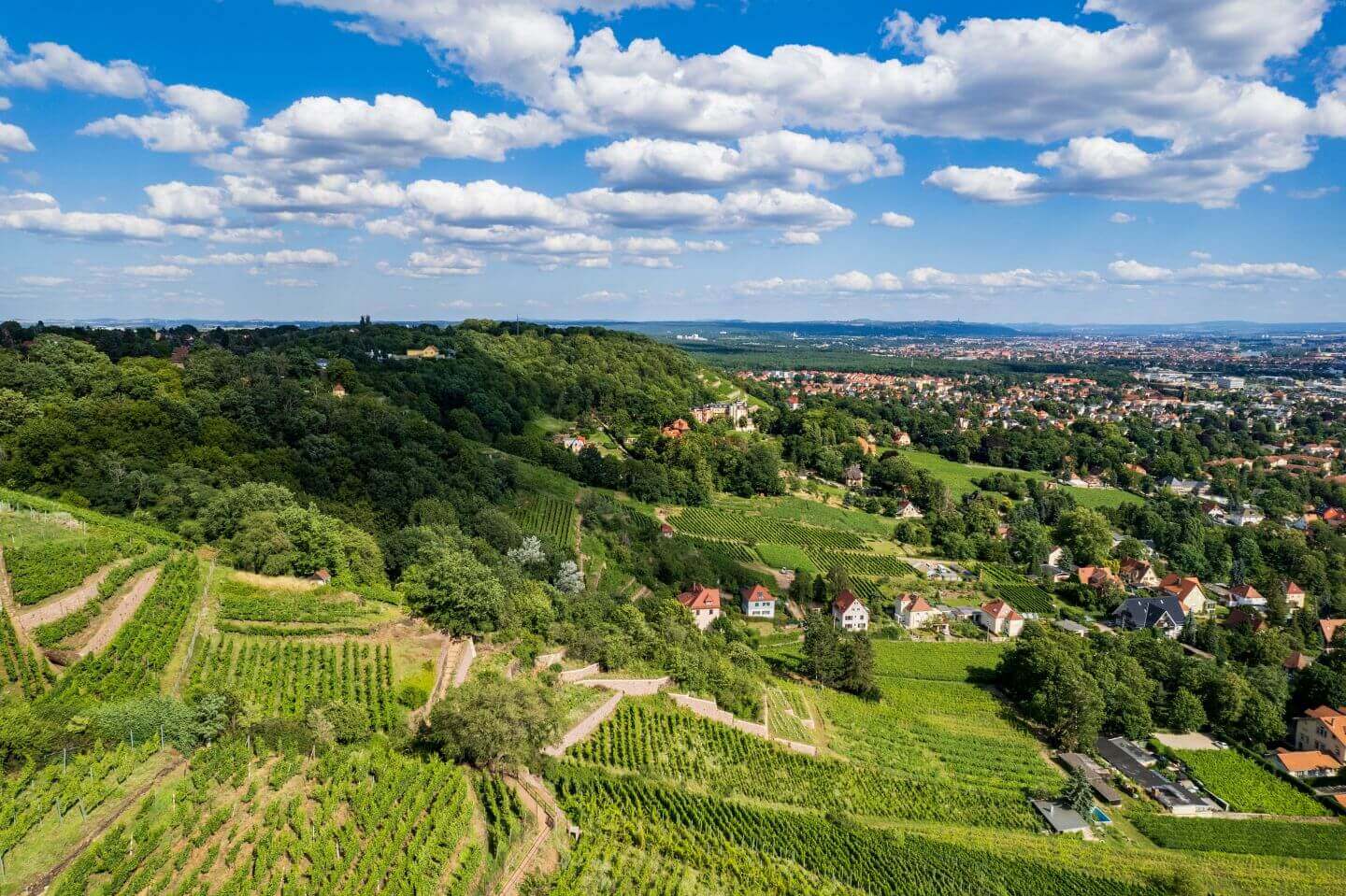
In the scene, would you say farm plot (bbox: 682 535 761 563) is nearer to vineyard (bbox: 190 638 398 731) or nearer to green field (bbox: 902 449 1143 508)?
green field (bbox: 902 449 1143 508)

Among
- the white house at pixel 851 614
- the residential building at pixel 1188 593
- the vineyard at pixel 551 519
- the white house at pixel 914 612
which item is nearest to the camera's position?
the white house at pixel 851 614

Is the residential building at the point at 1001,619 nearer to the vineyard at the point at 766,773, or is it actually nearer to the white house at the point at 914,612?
the white house at the point at 914,612

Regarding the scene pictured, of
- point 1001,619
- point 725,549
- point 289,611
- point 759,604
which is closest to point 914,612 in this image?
point 1001,619

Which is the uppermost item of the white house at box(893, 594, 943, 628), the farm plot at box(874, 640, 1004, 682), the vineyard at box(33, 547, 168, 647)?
the vineyard at box(33, 547, 168, 647)

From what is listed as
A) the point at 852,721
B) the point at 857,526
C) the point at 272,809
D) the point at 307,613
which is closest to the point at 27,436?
the point at 307,613

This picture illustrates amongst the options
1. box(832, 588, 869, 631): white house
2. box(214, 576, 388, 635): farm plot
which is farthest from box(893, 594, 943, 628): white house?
box(214, 576, 388, 635): farm plot

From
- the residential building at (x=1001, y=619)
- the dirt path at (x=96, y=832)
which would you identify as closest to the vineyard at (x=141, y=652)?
the dirt path at (x=96, y=832)
